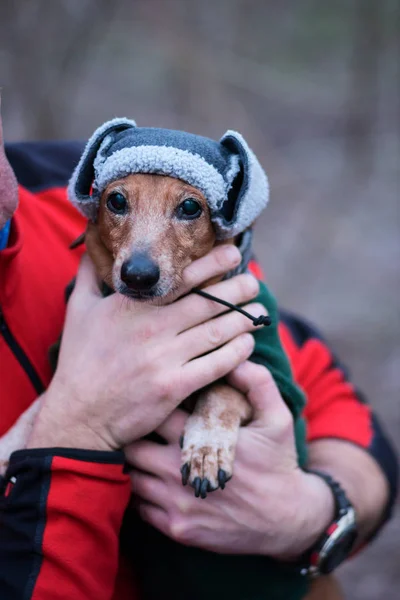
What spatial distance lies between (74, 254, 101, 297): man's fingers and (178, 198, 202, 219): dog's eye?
287 mm

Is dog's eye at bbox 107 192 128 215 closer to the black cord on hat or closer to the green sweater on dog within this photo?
the black cord on hat

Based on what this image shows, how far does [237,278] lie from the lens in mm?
1614

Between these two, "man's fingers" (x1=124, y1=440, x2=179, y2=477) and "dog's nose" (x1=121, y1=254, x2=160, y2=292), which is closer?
"dog's nose" (x1=121, y1=254, x2=160, y2=292)

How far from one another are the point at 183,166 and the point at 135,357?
0.45m

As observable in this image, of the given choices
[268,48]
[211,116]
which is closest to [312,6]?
[268,48]

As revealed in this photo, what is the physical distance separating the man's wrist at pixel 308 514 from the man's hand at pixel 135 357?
39 centimetres

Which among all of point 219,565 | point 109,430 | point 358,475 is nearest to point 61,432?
point 109,430

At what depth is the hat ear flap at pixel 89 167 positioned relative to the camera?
152 cm

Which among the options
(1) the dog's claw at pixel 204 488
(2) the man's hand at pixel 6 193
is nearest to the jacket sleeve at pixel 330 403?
(1) the dog's claw at pixel 204 488

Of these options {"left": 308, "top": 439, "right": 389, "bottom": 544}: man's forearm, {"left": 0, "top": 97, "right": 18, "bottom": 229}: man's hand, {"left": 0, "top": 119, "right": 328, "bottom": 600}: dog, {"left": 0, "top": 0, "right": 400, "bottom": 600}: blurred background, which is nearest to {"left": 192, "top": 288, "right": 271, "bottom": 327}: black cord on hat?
{"left": 0, "top": 119, "right": 328, "bottom": 600}: dog

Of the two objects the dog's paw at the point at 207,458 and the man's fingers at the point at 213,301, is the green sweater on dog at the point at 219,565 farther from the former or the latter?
the dog's paw at the point at 207,458

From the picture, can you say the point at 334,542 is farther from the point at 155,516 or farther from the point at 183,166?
the point at 183,166

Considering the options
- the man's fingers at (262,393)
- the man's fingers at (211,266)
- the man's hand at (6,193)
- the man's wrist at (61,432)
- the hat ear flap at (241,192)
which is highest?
the hat ear flap at (241,192)

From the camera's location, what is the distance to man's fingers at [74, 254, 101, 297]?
1.63 meters
